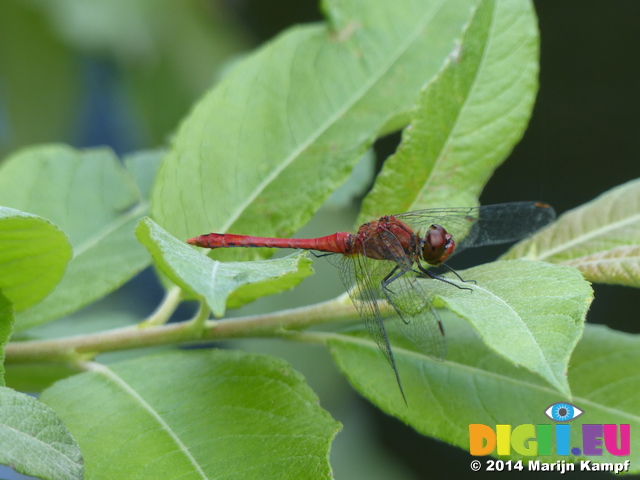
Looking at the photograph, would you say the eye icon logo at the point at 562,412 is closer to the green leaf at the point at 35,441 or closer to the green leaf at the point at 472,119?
the green leaf at the point at 472,119

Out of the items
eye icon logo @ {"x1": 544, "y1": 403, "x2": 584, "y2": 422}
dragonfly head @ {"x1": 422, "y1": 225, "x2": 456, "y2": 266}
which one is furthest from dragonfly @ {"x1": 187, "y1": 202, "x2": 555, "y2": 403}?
eye icon logo @ {"x1": 544, "y1": 403, "x2": 584, "y2": 422}

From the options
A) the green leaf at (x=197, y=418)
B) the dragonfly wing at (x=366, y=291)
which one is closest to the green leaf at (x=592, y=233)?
the dragonfly wing at (x=366, y=291)

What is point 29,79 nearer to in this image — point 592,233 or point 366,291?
point 366,291

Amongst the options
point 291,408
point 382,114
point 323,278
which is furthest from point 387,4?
point 323,278

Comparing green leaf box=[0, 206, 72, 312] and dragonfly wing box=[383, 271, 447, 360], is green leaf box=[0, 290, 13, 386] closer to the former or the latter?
green leaf box=[0, 206, 72, 312]

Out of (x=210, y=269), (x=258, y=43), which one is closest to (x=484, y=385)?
(x=210, y=269)
